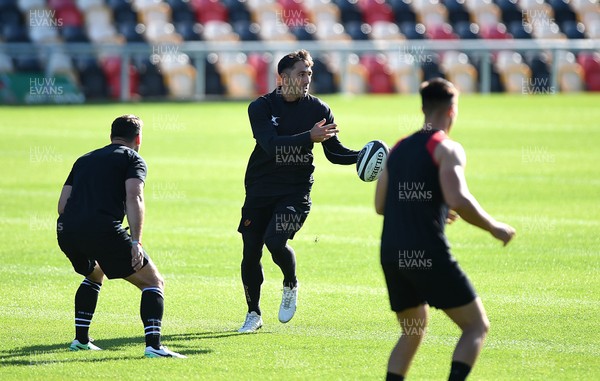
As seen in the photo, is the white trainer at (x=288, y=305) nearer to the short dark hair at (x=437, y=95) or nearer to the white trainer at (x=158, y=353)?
the white trainer at (x=158, y=353)

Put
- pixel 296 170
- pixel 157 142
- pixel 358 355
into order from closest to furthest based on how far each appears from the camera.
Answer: pixel 358 355 < pixel 296 170 < pixel 157 142

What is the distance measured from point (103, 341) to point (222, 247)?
15.5 ft

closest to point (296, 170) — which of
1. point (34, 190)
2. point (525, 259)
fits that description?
point (525, 259)

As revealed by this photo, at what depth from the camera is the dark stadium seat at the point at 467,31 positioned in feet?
121

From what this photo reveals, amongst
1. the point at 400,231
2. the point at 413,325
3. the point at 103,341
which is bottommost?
the point at 103,341

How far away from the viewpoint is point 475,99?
31.5 m

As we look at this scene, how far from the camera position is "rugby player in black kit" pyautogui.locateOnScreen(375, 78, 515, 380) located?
6.81 meters

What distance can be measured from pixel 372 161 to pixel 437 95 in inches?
108

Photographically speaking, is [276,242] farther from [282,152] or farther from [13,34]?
[13,34]

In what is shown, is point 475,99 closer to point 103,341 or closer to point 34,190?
point 34,190

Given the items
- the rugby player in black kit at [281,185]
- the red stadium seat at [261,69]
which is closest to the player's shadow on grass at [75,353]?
the rugby player in black kit at [281,185]
